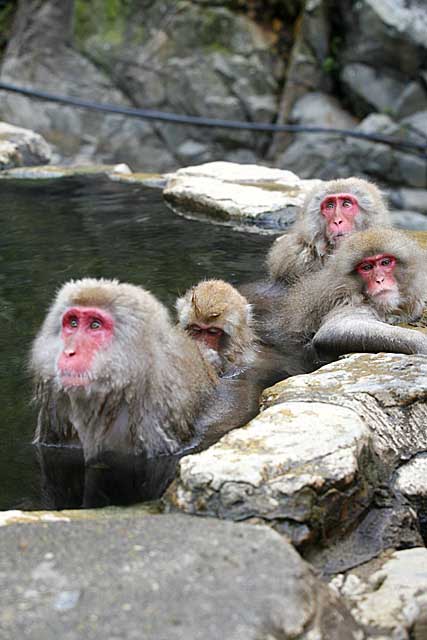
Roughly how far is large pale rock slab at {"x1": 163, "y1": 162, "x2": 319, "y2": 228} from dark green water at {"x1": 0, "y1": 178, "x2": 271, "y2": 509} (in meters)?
0.16

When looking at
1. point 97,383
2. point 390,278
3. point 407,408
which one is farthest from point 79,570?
point 390,278

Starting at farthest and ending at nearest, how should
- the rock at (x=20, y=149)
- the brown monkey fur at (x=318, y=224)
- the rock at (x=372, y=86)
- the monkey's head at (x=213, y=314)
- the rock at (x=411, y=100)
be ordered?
the rock at (x=372, y=86) → the rock at (x=411, y=100) → the rock at (x=20, y=149) → the brown monkey fur at (x=318, y=224) → the monkey's head at (x=213, y=314)

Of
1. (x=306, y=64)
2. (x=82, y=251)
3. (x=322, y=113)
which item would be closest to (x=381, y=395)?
(x=82, y=251)

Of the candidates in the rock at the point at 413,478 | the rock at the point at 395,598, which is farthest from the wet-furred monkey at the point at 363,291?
the rock at the point at 395,598

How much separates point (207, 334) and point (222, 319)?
13cm

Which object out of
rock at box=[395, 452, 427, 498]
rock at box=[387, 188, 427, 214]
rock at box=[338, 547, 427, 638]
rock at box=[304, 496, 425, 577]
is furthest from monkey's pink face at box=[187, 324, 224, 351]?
rock at box=[387, 188, 427, 214]

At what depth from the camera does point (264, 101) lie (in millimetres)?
14633

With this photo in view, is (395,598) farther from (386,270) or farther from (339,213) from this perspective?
(339,213)

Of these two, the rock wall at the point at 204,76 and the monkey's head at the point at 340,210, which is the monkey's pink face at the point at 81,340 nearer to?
the monkey's head at the point at 340,210

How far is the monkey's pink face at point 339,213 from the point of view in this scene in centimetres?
559

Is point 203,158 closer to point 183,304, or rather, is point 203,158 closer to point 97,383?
point 183,304

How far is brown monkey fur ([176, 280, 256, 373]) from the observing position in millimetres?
4559

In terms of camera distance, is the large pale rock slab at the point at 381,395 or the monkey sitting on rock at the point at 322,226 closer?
Answer: the large pale rock slab at the point at 381,395

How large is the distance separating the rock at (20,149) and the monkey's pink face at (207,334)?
4.78 metres
